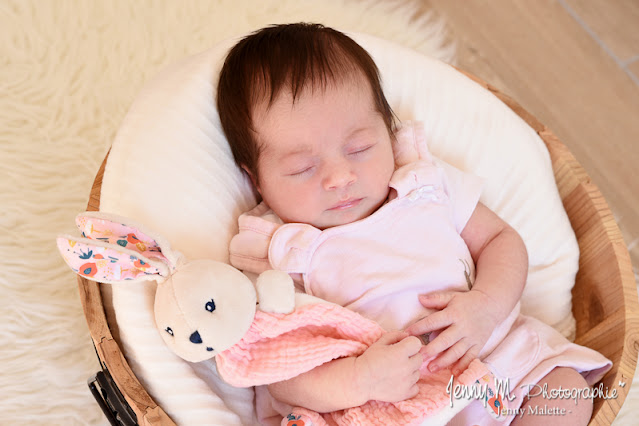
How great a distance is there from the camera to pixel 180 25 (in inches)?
65.2

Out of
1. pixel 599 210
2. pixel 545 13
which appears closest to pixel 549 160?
pixel 599 210

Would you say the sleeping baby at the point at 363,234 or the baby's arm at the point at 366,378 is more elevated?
the sleeping baby at the point at 363,234

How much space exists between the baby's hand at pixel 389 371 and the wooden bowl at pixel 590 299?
0.27 m

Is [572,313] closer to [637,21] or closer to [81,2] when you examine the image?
[637,21]

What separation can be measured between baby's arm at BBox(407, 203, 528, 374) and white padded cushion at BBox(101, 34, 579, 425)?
0.16 metres

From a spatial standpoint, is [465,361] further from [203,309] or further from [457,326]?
[203,309]

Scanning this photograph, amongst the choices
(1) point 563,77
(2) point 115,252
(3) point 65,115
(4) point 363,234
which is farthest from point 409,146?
(1) point 563,77

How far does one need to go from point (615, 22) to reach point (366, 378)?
1.68 metres

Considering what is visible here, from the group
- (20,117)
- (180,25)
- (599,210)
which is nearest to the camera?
(599,210)

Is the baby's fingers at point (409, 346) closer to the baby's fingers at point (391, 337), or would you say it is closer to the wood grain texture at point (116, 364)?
the baby's fingers at point (391, 337)

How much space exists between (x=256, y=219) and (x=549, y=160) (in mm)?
611

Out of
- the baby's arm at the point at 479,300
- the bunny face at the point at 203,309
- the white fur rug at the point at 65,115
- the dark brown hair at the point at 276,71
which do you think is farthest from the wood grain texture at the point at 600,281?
the bunny face at the point at 203,309

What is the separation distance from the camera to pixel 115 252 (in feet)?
2.41

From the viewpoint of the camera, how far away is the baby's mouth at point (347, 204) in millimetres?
964
